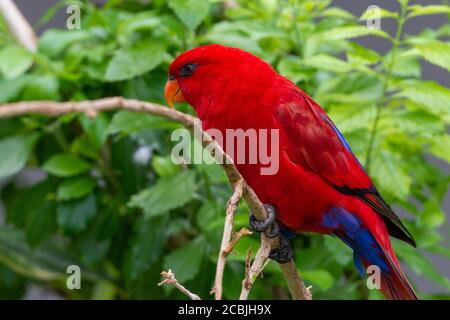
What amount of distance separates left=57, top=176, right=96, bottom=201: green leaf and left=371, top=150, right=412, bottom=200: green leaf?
79cm

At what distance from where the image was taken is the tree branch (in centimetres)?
74

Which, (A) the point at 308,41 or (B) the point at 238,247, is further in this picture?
(A) the point at 308,41

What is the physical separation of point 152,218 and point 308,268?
44 cm

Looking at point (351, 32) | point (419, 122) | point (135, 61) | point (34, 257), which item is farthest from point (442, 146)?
point (34, 257)

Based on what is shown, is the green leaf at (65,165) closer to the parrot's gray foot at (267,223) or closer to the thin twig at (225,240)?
the parrot's gray foot at (267,223)

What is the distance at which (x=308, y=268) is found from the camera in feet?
6.13

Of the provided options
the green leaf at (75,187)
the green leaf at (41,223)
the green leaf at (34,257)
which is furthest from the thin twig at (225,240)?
the green leaf at (34,257)

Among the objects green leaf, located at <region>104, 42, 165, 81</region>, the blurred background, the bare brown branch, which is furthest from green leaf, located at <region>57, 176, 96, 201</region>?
the bare brown branch

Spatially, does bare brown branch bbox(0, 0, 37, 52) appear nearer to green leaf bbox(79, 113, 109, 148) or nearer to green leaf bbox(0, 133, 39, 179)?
green leaf bbox(0, 133, 39, 179)

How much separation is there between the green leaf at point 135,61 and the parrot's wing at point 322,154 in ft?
1.61

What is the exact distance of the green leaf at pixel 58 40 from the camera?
6.97 feet

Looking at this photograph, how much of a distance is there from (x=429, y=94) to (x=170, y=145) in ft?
2.43
